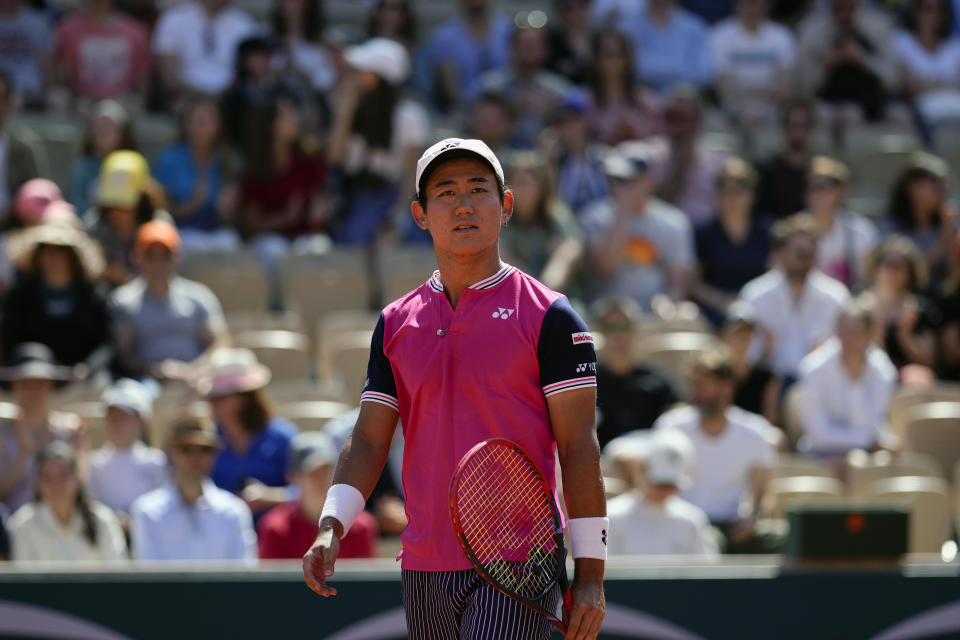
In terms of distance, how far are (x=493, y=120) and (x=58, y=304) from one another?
10.7ft

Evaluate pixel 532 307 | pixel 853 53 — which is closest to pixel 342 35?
pixel 853 53

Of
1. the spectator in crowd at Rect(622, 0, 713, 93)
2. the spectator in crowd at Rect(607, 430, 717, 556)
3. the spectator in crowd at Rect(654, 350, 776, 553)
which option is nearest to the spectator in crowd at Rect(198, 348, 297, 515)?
the spectator in crowd at Rect(607, 430, 717, 556)

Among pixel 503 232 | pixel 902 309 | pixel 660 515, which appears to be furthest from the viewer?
pixel 503 232

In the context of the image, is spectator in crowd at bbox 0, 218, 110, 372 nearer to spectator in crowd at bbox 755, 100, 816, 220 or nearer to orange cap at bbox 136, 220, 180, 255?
orange cap at bbox 136, 220, 180, 255

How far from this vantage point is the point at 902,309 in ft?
30.5

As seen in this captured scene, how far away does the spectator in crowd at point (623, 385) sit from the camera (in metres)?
8.24

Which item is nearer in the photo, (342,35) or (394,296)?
(394,296)

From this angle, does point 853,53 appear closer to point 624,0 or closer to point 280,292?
point 624,0

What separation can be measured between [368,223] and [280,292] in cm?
78

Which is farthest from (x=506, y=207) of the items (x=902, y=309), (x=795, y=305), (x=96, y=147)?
(x=96, y=147)

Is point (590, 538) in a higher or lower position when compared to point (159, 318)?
lower

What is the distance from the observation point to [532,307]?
11.2 ft

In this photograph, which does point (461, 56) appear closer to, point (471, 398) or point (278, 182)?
point (278, 182)

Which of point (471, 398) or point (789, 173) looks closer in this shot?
point (471, 398)
